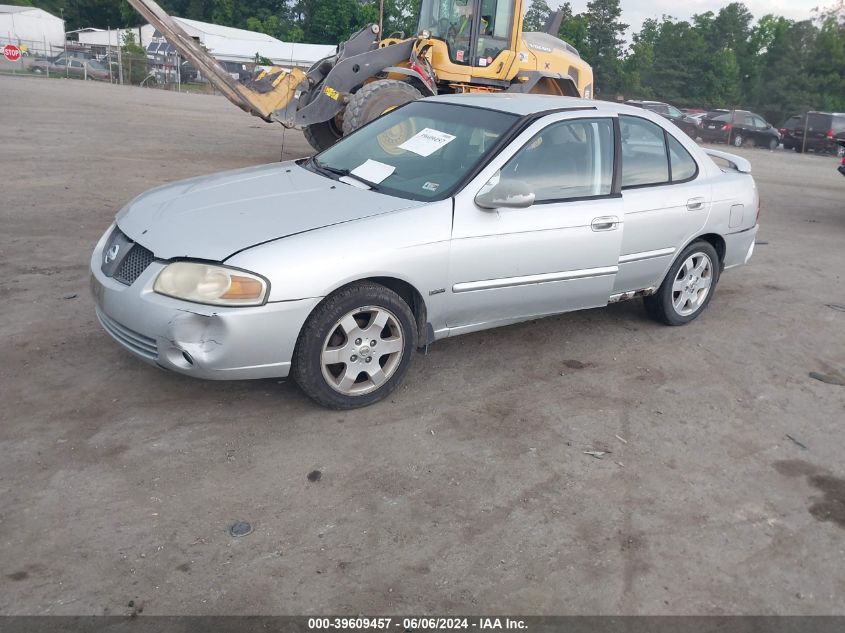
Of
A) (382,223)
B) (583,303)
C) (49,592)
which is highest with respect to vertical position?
(382,223)

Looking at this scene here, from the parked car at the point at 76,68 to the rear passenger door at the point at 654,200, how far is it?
44.0m

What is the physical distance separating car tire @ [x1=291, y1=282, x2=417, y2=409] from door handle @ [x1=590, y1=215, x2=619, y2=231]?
1446mm

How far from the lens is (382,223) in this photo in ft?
13.4

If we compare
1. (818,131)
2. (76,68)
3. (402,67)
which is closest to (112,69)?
(76,68)

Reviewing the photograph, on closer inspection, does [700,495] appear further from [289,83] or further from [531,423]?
[289,83]

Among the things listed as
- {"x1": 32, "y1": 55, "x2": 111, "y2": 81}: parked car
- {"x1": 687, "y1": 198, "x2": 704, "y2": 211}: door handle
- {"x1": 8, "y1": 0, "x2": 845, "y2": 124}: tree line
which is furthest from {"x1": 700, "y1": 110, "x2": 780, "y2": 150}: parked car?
{"x1": 32, "y1": 55, "x2": 111, "y2": 81}: parked car

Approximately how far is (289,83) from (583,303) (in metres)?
8.73

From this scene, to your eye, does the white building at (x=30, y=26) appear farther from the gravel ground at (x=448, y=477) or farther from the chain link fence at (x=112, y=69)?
the gravel ground at (x=448, y=477)

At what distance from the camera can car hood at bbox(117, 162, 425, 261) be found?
389 centimetres

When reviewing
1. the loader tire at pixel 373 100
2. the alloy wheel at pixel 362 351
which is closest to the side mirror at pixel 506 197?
the alloy wheel at pixel 362 351

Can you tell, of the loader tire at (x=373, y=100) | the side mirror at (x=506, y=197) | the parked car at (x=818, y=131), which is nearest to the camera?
the side mirror at (x=506, y=197)

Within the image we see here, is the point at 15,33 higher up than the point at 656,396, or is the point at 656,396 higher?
the point at 15,33

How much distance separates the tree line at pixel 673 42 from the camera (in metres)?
57.3

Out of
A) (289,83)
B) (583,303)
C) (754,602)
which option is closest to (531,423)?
(583,303)
